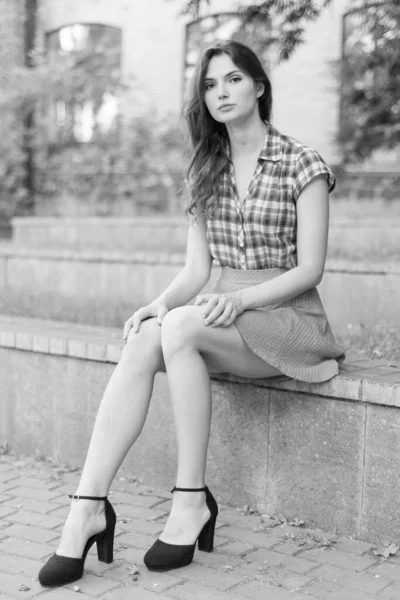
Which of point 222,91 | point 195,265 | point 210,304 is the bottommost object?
point 210,304

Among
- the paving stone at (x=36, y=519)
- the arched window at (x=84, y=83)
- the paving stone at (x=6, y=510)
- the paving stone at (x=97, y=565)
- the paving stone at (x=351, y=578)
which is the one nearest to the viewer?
the paving stone at (x=351, y=578)

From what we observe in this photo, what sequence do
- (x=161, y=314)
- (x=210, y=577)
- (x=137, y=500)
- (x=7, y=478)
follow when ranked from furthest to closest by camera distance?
Result: (x=7, y=478), (x=137, y=500), (x=161, y=314), (x=210, y=577)

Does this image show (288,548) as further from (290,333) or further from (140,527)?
(290,333)

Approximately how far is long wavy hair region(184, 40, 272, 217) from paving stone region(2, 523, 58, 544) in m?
1.27

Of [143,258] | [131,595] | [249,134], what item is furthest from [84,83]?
[131,595]

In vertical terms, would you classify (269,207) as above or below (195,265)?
above

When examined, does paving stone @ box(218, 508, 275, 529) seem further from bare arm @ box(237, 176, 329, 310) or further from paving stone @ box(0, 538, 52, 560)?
bare arm @ box(237, 176, 329, 310)

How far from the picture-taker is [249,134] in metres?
3.35

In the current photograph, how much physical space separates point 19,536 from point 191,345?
95cm

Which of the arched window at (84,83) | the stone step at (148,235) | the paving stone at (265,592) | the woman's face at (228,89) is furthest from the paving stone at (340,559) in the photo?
the arched window at (84,83)

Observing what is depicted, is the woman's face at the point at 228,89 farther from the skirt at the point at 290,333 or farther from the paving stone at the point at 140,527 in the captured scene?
the paving stone at the point at 140,527

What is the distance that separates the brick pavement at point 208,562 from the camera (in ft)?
9.09

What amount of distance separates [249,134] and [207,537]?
1.42m

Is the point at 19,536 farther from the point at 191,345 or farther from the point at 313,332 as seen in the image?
the point at 313,332
